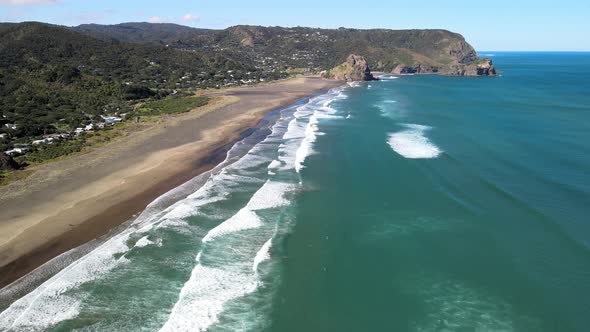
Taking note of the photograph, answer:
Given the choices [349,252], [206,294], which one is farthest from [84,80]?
[206,294]

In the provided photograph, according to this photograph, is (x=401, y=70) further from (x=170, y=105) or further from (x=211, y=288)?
(x=211, y=288)

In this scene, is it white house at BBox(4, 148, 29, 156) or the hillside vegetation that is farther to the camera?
the hillside vegetation

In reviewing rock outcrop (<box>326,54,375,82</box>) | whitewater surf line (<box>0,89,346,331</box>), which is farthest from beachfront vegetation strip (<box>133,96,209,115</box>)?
rock outcrop (<box>326,54,375,82</box>)

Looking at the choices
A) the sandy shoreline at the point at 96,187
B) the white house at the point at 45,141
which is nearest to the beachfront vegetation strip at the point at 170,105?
the sandy shoreline at the point at 96,187

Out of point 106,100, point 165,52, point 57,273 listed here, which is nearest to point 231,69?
point 165,52

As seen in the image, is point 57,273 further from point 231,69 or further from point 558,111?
point 231,69

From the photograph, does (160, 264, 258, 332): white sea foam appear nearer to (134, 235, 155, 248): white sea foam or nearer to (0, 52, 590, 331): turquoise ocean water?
(0, 52, 590, 331): turquoise ocean water
